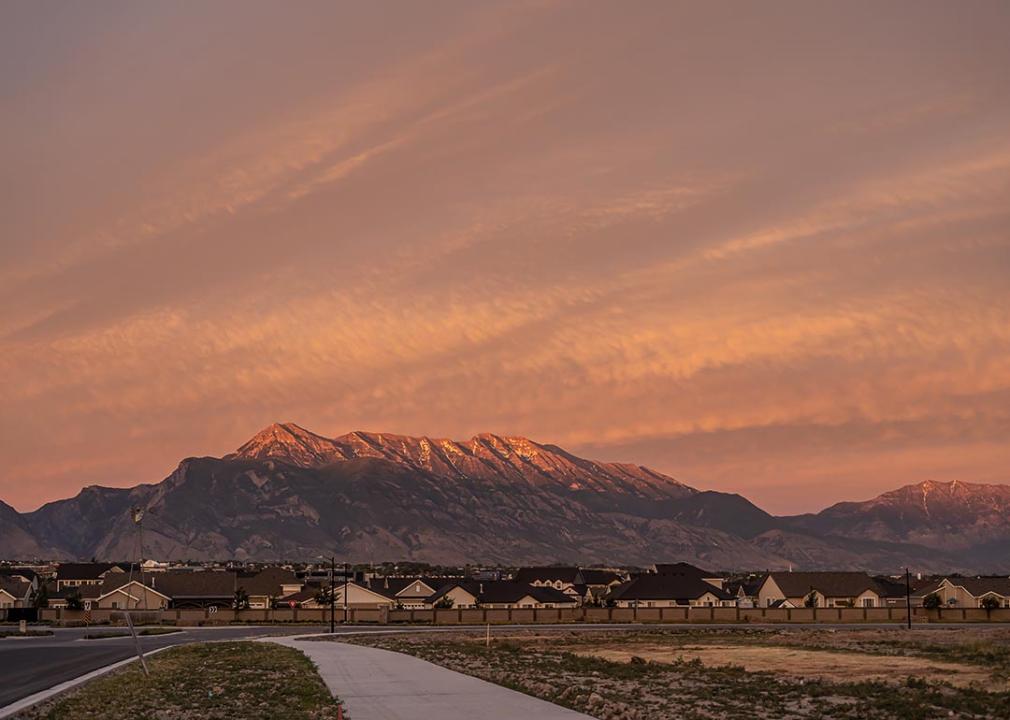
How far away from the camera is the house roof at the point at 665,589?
158500 millimetres

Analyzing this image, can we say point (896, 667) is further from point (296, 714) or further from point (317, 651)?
point (296, 714)

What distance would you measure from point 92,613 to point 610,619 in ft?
189

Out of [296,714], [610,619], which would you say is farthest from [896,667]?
[610,619]

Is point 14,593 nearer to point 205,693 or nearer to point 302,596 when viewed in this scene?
point 302,596

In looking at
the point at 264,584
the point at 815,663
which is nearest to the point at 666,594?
the point at 264,584

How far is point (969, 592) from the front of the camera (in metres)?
164

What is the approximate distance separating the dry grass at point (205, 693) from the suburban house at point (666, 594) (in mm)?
103468

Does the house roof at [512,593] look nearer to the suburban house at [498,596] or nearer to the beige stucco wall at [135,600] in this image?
the suburban house at [498,596]

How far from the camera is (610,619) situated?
132m

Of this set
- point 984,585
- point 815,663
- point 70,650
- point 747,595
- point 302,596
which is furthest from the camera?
point 747,595

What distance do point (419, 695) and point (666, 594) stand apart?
12642 centimetres

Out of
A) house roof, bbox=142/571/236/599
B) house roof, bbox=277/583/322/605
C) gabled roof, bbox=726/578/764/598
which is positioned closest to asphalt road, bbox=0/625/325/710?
house roof, bbox=142/571/236/599

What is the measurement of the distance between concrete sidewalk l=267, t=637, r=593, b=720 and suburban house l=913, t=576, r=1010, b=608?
127m

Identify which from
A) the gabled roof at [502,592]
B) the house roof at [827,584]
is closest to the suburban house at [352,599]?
the gabled roof at [502,592]
